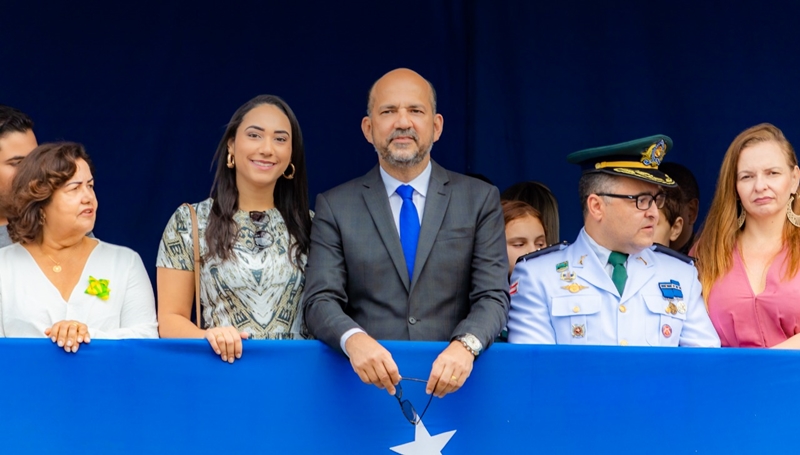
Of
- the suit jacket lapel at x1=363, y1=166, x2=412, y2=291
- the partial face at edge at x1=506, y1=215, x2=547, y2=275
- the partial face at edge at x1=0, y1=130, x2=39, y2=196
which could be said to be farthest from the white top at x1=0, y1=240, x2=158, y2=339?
the partial face at edge at x1=506, y1=215, x2=547, y2=275

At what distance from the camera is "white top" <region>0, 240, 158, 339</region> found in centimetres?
386

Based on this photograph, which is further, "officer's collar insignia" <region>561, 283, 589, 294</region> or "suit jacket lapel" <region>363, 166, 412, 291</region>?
"officer's collar insignia" <region>561, 283, 589, 294</region>

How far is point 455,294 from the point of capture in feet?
12.6

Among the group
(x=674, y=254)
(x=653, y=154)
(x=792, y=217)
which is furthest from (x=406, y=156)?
(x=792, y=217)

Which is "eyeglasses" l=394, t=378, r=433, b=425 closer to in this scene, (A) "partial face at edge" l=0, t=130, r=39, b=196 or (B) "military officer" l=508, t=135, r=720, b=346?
(B) "military officer" l=508, t=135, r=720, b=346

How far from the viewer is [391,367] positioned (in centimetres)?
342

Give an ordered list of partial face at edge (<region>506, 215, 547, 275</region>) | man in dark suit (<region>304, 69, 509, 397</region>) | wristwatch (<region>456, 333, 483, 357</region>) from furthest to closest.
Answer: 1. partial face at edge (<region>506, 215, 547, 275</region>)
2. man in dark suit (<region>304, 69, 509, 397</region>)
3. wristwatch (<region>456, 333, 483, 357</region>)

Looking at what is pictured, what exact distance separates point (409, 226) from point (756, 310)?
4.20 feet

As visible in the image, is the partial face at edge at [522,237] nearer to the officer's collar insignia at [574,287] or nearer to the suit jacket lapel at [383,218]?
the officer's collar insignia at [574,287]

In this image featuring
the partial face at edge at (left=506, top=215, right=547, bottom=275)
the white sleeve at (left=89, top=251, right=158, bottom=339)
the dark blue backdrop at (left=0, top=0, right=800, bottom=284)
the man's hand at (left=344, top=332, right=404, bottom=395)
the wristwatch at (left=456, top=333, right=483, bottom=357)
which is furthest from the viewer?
the dark blue backdrop at (left=0, top=0, right=800, bottom=284)

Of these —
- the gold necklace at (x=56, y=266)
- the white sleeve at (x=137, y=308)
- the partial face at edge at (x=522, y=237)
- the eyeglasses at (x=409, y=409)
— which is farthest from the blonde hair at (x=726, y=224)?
the gold necklace at (x=56, y=266)

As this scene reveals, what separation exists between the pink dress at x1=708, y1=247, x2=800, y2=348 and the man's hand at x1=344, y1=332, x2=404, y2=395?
133cm

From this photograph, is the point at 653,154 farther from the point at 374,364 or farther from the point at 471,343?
the point at 374,364

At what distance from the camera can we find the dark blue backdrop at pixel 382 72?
232 inches
